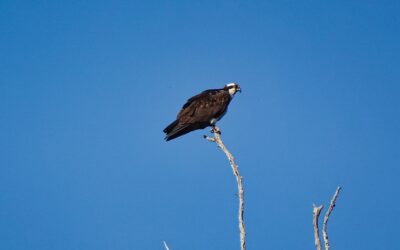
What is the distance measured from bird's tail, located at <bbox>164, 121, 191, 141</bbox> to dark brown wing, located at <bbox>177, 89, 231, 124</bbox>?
0.13 metres

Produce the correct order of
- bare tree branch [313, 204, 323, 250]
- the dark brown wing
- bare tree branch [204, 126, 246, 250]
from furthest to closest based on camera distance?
the dark brown wing < bare tree branch [204, 126, 246, 250] < bare tree branch [313, 204, 323, 250]

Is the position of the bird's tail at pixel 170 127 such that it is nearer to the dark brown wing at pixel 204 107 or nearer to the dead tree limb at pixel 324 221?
the dark brown wing at pixel 204 107

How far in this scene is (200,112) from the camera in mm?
15414

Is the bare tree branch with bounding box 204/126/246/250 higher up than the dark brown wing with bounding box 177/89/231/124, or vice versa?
the dark brown wing with bounding box 177/89/231/124

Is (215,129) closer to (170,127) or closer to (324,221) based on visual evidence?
(170,127)

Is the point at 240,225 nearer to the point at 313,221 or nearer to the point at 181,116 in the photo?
the point at 313,221

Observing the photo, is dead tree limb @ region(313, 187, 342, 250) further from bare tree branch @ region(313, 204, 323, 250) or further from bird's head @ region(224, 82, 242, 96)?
bird's head @ region(224, 82, 242, 96)

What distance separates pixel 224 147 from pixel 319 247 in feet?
13.4

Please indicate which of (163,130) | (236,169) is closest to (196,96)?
(163,130)

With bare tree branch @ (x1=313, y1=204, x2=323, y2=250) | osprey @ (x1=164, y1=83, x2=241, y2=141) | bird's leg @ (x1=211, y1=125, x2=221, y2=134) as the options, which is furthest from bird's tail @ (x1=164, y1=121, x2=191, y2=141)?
bare tree branch @ (x1=313, y1=204, x2=323, y2=250)

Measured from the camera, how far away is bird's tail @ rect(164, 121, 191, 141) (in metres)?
14.8

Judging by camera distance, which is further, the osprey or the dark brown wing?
the dark brown wing

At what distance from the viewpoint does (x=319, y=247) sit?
7000mm

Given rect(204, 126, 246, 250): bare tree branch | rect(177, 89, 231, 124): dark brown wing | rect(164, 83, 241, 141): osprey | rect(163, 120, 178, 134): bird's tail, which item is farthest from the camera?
rect(177, 89, 231, 124): dark brown wing
